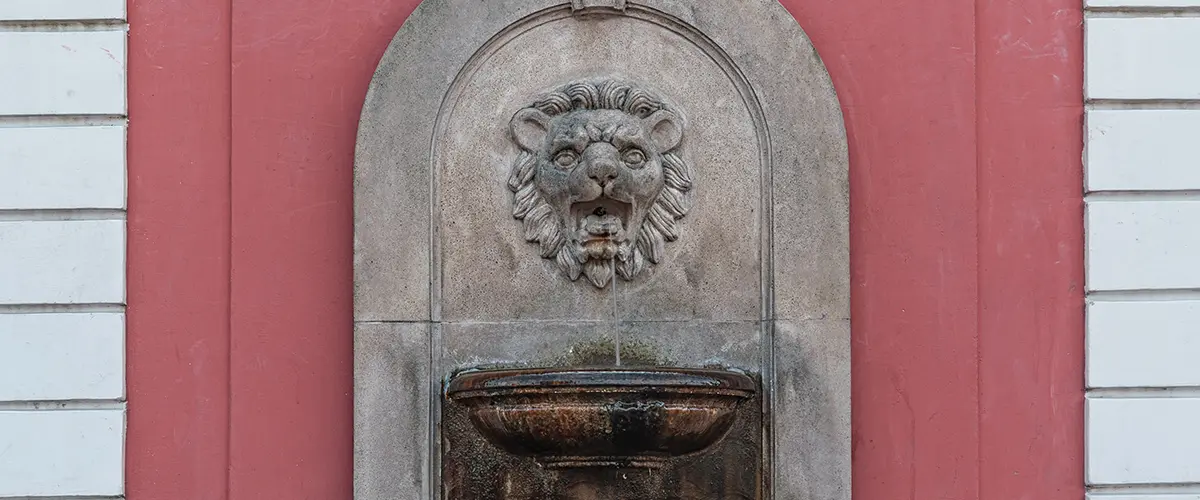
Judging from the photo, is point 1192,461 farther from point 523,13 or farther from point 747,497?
point 523,13

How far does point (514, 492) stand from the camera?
5.31 meters

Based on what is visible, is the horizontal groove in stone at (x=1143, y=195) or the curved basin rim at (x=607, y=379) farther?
the horizontal groove in stone at (x=1143, y=195)

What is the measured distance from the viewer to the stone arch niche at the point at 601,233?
5.36 m

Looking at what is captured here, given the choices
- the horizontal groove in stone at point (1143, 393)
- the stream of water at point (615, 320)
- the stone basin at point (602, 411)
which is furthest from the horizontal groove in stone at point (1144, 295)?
the stream of water at point (615, 320)

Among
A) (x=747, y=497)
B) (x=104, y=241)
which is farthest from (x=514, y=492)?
(x=104, y=241)

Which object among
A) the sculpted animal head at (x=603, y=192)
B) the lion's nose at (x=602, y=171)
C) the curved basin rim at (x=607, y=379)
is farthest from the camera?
the sculpted animal head at (x=603, y=192)

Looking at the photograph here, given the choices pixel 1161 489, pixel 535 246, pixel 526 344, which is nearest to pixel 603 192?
pixel 535 246

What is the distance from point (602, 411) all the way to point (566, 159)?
0.95 metres

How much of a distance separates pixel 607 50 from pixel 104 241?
186cm

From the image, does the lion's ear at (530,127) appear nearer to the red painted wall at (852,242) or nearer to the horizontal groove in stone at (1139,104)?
the red painted wall at (852,242)

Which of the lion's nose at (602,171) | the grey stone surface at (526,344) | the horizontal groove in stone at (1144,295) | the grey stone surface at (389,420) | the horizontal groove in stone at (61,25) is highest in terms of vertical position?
the horizontal groove in stone at (61,25)

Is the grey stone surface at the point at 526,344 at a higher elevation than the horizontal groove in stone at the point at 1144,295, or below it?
below

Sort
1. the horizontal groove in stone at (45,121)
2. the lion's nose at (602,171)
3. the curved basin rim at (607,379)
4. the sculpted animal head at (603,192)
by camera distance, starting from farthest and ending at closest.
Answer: the horizontal groove in stone at (45,121) < the sculpted animal head at (603,192) < the lion's nose at (602,171) < the curved basin rim at (607,379)

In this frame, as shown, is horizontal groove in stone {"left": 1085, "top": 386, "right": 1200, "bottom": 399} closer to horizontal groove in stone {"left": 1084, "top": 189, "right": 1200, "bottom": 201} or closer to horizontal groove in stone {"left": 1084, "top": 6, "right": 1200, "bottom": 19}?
horizontal groove in stone {"left": 1084, "top": 189, "right": 1200, "bottom": 201}
